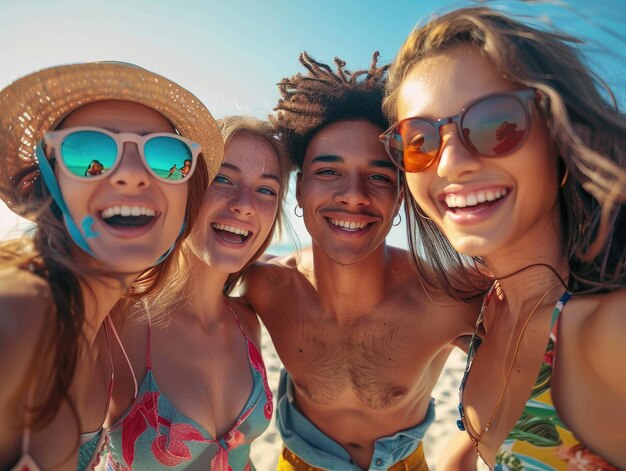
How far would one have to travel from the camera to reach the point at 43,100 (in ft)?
5.34

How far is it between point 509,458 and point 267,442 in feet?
13.5

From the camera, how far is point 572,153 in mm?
1502

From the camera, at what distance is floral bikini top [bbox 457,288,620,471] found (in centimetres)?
141

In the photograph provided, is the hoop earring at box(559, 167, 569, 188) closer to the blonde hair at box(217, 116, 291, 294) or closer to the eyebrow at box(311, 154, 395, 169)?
the eyebrow at box(311, 154, 395, 169)

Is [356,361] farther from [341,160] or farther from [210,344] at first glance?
[341,160]

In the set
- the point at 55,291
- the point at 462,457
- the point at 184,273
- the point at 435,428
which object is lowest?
the point at 435,428

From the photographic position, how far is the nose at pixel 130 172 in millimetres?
1576

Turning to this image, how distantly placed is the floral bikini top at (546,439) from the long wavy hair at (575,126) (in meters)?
0.20

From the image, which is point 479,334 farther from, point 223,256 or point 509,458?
point 223,256

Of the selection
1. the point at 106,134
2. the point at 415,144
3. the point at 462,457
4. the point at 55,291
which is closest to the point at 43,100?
the point at 106,134

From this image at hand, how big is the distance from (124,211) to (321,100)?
2035 mm

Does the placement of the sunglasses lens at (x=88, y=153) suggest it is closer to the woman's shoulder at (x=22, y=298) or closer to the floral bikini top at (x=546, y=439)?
the woman's shoulder at (x=22, y=298)

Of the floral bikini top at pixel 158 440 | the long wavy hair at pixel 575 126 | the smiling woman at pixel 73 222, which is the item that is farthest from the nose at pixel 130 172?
the long wavy hair at pixel 575 126

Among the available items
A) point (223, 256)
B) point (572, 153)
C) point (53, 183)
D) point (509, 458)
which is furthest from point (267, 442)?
point (572, 153)
